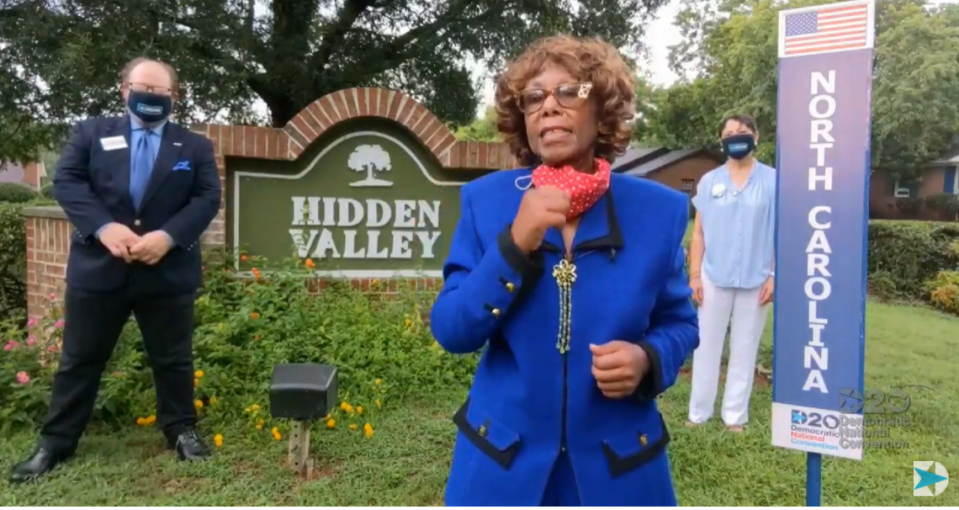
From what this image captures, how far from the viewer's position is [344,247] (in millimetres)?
5191

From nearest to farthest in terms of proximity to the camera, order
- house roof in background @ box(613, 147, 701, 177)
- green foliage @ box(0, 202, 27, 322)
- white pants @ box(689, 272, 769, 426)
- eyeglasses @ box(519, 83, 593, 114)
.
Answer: eyeglasses @ box(519, 83, 593, 114)
white pants @ box(689, 272, 769, 426)
green foliage @ box(0, 202, 27, 322)
house roof in background @ box(613, 147, 701, 177)

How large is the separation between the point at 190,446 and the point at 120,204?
1132 millimetres

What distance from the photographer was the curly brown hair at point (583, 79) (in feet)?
5.04

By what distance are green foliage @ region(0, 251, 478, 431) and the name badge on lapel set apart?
50.7 inches

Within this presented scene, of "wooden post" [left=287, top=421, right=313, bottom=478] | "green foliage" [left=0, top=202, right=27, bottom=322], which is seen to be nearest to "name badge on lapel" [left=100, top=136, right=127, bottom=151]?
"wooden post" [left=287, top=421, right=313, bottom=478]

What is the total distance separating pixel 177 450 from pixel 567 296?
2.70 meters

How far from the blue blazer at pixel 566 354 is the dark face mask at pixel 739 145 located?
2633 mm

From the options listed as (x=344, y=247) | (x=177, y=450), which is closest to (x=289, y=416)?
(x=177, y=450)

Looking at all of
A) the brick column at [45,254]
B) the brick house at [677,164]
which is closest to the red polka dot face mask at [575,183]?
the brick column at [45,254]

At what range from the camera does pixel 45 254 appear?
5.00 meters

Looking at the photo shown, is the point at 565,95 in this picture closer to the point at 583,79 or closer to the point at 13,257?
the point at 583,79

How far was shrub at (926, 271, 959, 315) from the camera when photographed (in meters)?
9.88

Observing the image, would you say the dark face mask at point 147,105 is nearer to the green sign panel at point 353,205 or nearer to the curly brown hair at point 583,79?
the green sign panel at point 353,205

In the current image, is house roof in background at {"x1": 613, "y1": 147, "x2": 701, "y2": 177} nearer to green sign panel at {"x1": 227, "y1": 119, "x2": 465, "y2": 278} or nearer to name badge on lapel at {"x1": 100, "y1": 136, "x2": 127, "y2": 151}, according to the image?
green sign panel at {"x1": 227, "y1": 119, "x2": 465, "y2": 278}
